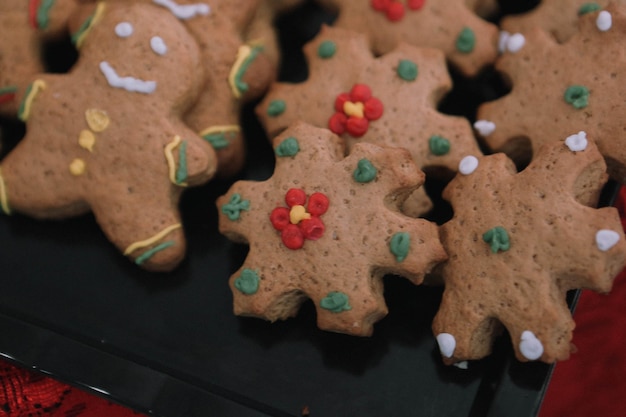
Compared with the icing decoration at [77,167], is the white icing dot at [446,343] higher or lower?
lower

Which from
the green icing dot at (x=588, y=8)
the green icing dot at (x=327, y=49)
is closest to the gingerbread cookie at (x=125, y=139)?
the green icing dot at (x=327, y=49)

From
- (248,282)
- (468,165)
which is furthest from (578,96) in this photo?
(248,282)

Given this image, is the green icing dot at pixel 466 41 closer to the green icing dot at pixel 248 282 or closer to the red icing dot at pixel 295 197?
the red icing dot at pixel 295 197

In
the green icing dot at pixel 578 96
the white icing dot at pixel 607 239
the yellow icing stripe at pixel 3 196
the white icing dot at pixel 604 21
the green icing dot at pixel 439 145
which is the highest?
the white icing dot at pixel 604 21

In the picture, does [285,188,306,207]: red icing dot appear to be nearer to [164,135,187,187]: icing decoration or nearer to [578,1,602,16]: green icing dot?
[164,135,187,187]: icing decoration

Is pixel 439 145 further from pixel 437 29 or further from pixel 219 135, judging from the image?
pixel 219 135
